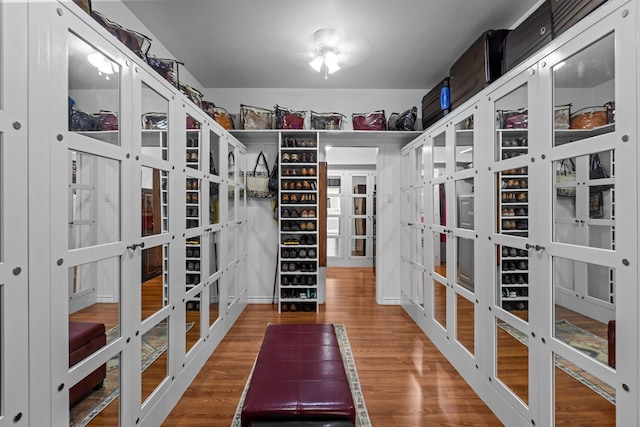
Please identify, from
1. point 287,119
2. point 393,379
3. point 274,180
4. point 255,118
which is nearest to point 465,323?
point 393,379

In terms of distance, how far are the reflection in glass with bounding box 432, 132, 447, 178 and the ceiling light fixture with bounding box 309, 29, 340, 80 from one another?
1.28 m

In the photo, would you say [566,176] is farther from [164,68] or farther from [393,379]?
[164,68]

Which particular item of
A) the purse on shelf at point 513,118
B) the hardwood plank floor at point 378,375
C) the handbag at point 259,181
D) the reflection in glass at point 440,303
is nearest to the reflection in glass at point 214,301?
the hardwood plank floor at point 378,375

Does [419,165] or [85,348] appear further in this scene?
[419,165]

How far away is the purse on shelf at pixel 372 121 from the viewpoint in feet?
13.0

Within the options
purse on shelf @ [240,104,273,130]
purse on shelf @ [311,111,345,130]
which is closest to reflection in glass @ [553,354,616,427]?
purse on shelf @ [311,111,345,130]

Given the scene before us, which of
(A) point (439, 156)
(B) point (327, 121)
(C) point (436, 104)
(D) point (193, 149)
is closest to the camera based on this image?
A: (D) point (193, 149)

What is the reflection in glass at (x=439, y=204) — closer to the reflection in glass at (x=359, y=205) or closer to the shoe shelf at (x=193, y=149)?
the shoe shelf at (x=193, y=149)

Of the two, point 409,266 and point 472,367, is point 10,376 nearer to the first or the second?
point 472,367

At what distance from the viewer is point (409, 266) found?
3.96 meters

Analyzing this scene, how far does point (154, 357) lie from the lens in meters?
1.88

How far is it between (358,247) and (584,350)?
19.1ft

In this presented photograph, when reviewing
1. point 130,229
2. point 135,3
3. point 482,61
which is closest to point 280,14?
point 135,3

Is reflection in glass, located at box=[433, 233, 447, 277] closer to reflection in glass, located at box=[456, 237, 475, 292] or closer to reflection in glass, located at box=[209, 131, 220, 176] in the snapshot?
reflection in glass, located at box=[456, 237, 475, 292]
